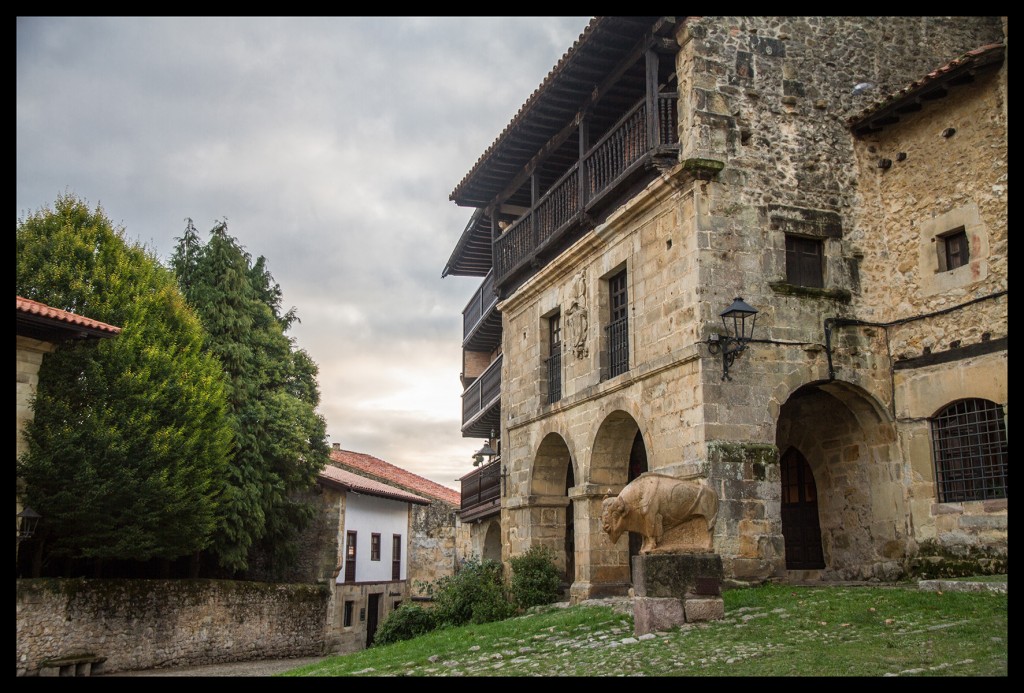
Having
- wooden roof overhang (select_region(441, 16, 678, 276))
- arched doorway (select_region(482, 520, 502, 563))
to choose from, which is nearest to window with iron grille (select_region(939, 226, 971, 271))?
wooden roof overhang (select_region(441, 16, 678, 276))

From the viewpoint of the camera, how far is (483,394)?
25.3 metres

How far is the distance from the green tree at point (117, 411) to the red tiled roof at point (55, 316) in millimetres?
1186

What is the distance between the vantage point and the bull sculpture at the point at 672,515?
10.9 m

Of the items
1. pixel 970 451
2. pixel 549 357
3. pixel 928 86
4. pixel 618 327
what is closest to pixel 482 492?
Result: pixel 549 357

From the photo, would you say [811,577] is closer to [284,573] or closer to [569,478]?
[569,478]

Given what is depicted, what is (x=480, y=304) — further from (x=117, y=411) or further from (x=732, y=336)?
(x=732, y=336)

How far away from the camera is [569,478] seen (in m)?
20.5

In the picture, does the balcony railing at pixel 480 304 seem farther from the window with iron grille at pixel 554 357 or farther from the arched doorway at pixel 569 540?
the arched doorway at pixel 569 540

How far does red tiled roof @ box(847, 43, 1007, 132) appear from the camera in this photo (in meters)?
13.2

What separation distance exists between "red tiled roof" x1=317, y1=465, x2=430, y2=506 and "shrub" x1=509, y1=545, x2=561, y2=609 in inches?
501

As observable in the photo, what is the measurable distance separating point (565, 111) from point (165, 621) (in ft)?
51.3

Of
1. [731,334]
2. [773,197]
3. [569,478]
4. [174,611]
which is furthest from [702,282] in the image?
[174,611]

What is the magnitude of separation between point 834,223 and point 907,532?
4.86 metres

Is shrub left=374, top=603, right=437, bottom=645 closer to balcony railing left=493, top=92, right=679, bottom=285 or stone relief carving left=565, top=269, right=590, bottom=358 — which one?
stone relief carving left=565, top=269, right=590, bottom=358
